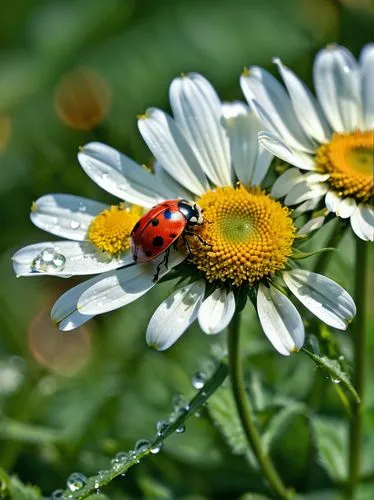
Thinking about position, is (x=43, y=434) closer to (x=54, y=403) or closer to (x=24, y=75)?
(x=54, y=403)

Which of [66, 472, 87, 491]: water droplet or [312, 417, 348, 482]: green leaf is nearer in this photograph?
[66, 472, 87, 491]: water droplet

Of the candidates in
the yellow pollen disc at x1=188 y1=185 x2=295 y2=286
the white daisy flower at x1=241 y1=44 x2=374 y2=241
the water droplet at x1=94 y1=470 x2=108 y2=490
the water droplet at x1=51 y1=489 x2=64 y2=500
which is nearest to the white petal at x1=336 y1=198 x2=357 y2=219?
the white daisy flower at x1=241 y1=44 x2=374 y2=241

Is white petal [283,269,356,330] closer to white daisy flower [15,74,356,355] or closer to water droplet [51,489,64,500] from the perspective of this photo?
white daisy flower [15,74,356,355]

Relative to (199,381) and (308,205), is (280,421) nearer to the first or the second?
(199,381)

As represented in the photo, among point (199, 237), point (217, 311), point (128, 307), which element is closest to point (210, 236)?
point (199, 237)

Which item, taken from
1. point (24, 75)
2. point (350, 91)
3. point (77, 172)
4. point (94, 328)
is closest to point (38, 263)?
point (350, 91)
